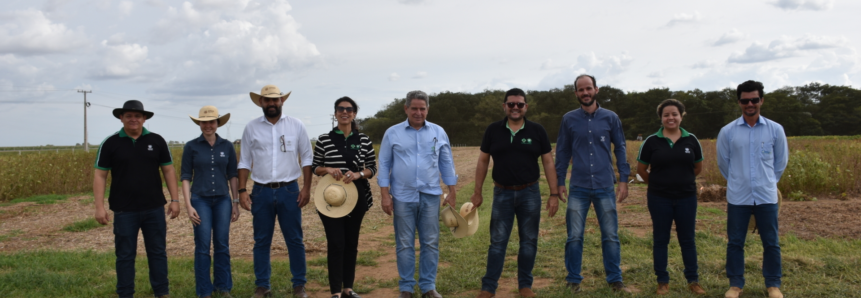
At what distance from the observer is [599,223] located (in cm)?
549

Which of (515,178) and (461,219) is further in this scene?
(461,219)

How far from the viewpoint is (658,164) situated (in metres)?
5.36

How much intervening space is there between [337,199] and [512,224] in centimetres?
158

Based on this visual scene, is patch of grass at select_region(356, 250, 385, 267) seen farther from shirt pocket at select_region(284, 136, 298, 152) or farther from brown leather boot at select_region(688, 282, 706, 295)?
brown leather boot at select_region(688, 282, 706, 295)

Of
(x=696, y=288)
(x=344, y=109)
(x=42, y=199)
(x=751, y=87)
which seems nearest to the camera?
(x=751, y=87)

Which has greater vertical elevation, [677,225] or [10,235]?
[677,225]

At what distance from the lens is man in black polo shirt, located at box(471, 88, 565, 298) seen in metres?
5.21

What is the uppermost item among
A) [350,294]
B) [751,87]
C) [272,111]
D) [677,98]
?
[677,98]

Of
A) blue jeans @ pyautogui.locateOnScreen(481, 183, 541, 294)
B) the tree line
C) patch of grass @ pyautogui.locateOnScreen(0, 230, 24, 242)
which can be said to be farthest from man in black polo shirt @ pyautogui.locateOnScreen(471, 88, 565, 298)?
the tree line

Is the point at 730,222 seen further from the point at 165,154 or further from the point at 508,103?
the point at 165,154

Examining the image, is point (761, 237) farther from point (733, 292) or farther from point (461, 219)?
point (461, 219)

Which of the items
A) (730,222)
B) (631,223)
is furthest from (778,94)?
(730,222)

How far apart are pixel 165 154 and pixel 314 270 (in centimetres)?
226

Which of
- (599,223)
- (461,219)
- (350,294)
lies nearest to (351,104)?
(461,219)
